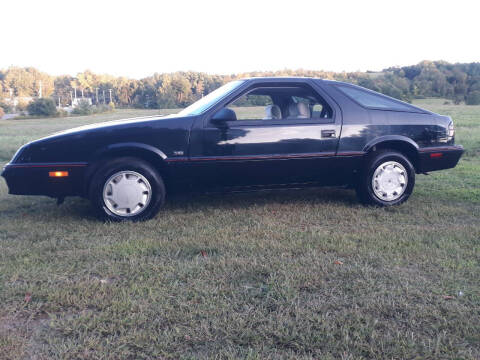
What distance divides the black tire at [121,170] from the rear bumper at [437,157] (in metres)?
3.00

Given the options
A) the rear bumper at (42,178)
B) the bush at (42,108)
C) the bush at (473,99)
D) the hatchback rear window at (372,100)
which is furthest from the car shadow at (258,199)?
the bush at (473,99)

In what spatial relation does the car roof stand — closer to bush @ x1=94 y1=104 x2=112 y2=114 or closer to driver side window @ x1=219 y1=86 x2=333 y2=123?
driver side window @ x1=219 y1=86 x2=333 y2=123

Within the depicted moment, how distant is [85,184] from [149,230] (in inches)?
33.5

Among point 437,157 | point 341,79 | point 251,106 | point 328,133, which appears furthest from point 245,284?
point 341,79

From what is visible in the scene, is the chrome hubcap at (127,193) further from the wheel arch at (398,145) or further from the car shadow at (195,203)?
the wheel arch at (398,145)

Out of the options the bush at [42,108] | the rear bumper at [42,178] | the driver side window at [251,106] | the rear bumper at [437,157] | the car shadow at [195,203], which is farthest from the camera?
the bush at [42,108]

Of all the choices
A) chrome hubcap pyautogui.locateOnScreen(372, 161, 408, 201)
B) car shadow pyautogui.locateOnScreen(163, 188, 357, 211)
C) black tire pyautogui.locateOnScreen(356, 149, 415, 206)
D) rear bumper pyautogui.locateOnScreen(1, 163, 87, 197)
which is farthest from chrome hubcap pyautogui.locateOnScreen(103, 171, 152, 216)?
chrome hubcap pyautogui.locateOnScreen(372, 161, 408, 201)

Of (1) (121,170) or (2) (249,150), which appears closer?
(1) (121,170)

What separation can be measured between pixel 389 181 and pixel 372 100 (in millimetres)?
949

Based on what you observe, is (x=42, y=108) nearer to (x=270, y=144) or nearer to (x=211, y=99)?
(x=211, y=99)

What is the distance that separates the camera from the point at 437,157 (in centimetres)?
525

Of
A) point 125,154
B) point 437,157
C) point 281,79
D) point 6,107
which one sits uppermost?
point 281,79

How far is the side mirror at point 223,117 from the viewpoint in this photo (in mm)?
4566

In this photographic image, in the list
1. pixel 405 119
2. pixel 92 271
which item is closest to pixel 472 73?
Answer: pixel 405 119
